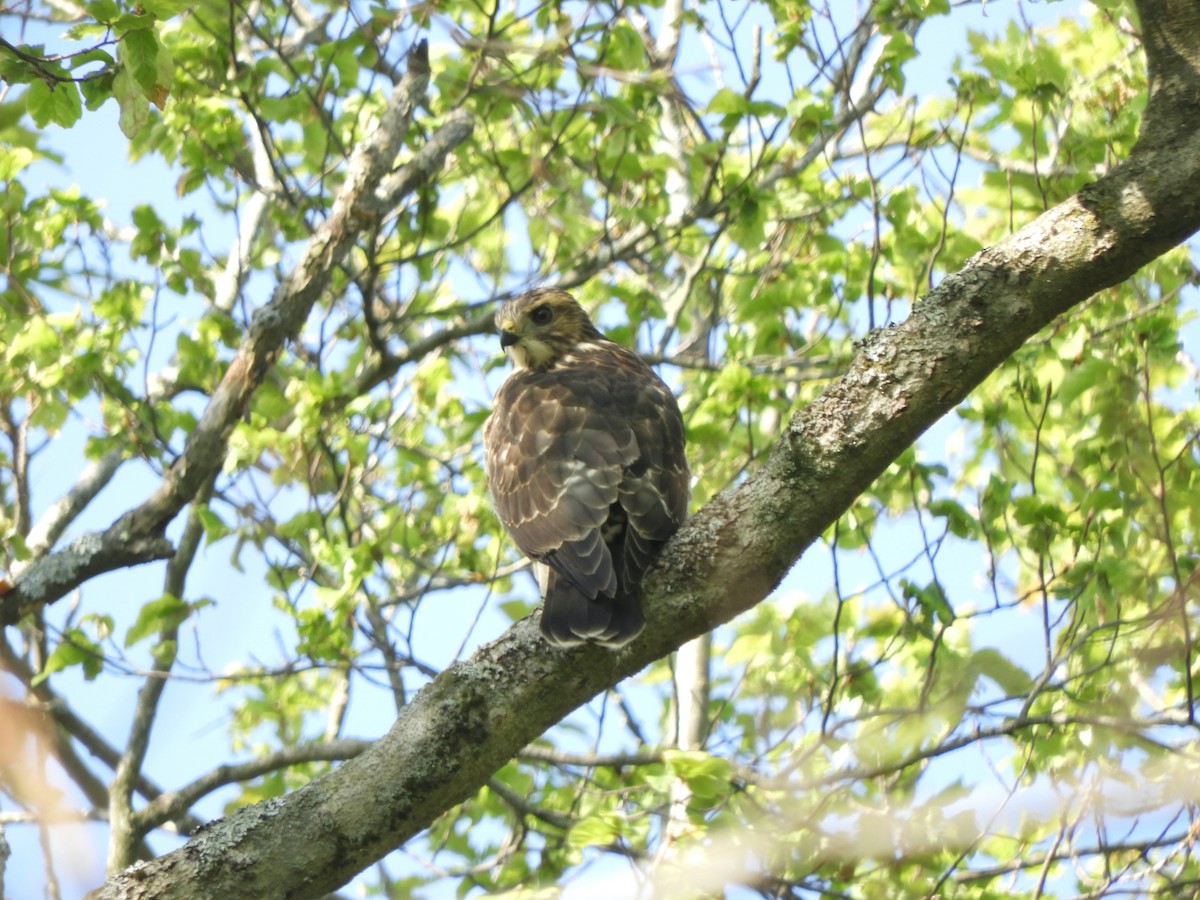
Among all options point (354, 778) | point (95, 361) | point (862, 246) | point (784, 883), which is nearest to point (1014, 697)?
point (784, 883)

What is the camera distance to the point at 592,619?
354 centimetres

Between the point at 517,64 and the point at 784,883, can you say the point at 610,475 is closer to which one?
the point at 784,883

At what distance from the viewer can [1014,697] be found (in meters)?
4.84

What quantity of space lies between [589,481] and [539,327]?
78.4 inches

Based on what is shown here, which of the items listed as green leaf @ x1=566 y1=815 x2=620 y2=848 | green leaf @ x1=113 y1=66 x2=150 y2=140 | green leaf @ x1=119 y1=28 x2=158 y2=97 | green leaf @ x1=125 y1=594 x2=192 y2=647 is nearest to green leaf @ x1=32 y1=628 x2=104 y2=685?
green leaf @ x1=125 y1=594 x2=192 y2=647

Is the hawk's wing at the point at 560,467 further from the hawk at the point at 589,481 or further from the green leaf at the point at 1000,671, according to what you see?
the green leaf at the point at 1000,671

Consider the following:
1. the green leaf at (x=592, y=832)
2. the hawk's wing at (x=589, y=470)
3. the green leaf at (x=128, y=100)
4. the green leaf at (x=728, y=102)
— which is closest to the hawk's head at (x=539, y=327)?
the hawk's wing at (x=589, y=470)

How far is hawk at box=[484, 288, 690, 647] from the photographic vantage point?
3824 millimetres

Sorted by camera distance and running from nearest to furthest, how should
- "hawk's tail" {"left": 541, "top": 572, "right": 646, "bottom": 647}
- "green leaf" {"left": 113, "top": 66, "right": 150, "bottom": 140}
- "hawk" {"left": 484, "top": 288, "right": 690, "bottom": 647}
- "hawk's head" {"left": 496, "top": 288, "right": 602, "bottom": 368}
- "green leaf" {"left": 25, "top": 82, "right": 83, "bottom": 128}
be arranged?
"hawk's tail" {"left": 541, "top": 572, "right": 646, "bottom": 647}, "green leaf" {"left": 113, "top": 66, "right": 150, "bottom": 140}, "hawk" {"left": 484, "top": 288, "right": 690, "bottom": 647}, "green leaf" {"left": 25, "top": 82, "right": 83, "bottom": 128}, "hawk's head" {"left": 496, "top": 288, "right": 602, "bottom": 368}

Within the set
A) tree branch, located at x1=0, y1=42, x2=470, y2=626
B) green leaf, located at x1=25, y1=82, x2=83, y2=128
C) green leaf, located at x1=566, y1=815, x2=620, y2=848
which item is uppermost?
tree branch, located at x1=0, y1=42, x2=470, y2=626

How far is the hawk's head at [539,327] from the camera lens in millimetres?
6641

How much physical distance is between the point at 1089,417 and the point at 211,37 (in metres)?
4.89

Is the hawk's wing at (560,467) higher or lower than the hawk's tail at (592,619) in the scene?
higher

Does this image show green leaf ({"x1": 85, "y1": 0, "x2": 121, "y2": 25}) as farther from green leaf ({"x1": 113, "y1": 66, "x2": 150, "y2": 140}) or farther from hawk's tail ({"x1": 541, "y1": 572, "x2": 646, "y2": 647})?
hawk's tail ({"x1": 541, "y1": 572, "x2": 646, "y2": 647})
